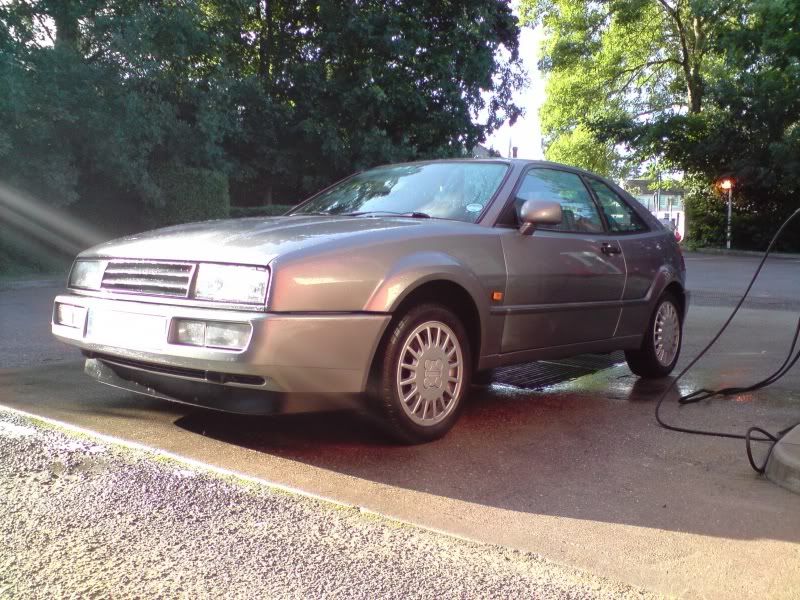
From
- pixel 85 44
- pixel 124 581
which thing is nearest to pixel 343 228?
pixel 124 581

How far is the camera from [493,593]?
8.46 feet

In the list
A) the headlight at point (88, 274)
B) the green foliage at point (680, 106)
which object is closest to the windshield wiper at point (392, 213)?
the headlight at point (88, 274)

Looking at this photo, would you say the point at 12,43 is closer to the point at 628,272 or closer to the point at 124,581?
the point at 628,272

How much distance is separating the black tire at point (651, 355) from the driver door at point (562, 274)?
0.60 metres

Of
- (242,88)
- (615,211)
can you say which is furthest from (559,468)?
(242,88)

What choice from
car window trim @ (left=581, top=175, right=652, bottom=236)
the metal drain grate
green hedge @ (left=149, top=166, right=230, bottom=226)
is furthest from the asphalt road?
green hedge @ (left=149, top=166, right=230, bottom=226)

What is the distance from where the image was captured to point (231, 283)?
3787 millimetres

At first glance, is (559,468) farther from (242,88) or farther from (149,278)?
(242,88)

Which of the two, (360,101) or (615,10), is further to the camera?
(615,10)

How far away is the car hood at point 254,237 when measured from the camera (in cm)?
388

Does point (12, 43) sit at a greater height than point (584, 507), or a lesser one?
greater

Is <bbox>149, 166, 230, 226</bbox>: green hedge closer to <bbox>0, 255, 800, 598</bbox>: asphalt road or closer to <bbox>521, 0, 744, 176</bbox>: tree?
<bbox>0, 255, 800, 598</bbox>: asphalt road

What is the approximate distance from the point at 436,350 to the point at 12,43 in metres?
13.4

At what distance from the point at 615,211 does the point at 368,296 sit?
2705mm
